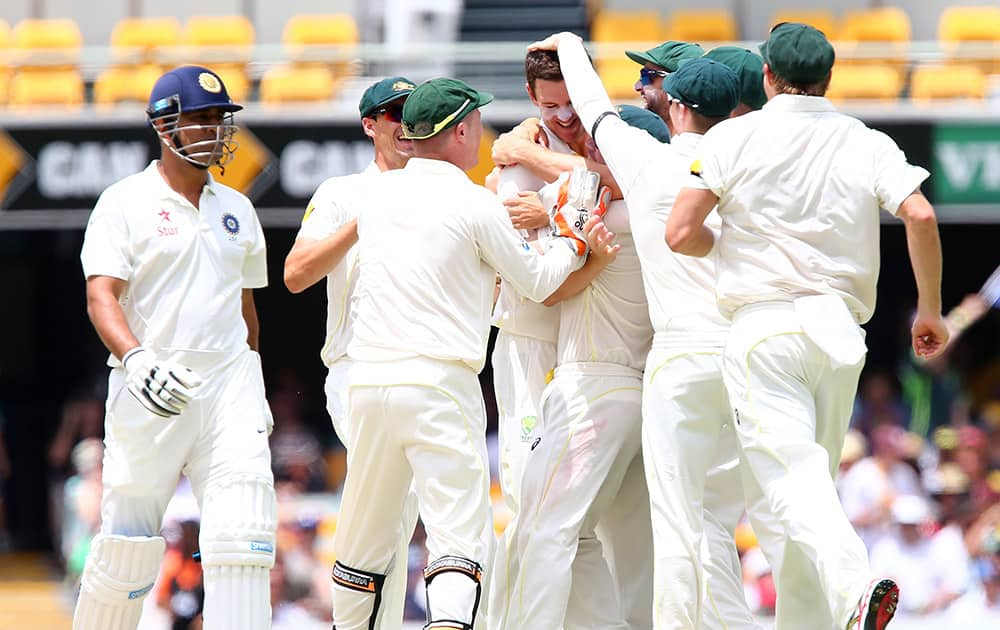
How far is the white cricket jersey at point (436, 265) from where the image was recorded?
5355mm

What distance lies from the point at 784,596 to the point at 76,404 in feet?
36.8

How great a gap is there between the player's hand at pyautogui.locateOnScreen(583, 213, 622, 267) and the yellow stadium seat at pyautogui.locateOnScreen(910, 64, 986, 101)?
28.3 feet

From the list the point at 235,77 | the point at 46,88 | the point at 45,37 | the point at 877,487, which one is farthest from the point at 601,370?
the point at 45,37

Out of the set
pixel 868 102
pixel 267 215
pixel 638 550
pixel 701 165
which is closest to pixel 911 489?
pixel 868 102

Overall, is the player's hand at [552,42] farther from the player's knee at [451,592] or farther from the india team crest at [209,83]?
the player's knee at [451,592]

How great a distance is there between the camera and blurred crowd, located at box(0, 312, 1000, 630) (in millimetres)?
10930

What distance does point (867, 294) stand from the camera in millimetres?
5305

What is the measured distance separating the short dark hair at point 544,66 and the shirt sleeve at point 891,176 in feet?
4.23

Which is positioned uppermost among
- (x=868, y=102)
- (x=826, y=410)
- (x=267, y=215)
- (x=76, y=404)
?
(x=826, y=410)

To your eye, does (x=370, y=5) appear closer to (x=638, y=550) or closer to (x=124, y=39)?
(x=124, y=39)

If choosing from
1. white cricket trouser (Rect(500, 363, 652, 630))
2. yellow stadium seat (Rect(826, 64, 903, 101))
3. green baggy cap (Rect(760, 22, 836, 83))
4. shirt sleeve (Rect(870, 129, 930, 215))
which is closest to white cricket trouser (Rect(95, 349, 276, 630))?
white cricket trouser (Rect(500, 363, 652, 630))

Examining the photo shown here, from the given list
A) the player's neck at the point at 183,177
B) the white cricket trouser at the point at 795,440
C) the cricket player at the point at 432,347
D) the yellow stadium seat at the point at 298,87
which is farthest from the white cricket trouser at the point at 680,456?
the yellow stadium seat at the point at 298,87

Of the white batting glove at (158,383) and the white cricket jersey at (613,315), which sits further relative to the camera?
the white cricket jersey at (613,315)

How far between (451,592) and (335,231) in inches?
61.7
